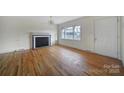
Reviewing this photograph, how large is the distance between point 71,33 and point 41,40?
0.54m

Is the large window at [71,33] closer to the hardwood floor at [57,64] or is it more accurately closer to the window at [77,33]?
the window at [77,33]

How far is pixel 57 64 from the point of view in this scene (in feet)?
6.28

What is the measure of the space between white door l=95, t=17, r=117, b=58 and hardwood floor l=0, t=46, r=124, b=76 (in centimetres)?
11

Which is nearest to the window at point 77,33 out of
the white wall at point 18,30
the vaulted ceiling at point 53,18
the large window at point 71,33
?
the large window at point 71,33

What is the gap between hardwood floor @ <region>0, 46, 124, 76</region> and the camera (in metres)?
1.80

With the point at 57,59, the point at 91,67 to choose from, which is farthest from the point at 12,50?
the point at 91,67

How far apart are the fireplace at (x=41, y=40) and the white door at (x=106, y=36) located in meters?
0.81

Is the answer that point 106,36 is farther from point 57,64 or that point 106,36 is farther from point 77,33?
point 57,64

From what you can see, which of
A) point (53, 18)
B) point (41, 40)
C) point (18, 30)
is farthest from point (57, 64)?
point (18, 30)

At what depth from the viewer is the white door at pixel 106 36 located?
177 cm

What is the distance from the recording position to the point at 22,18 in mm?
1840
